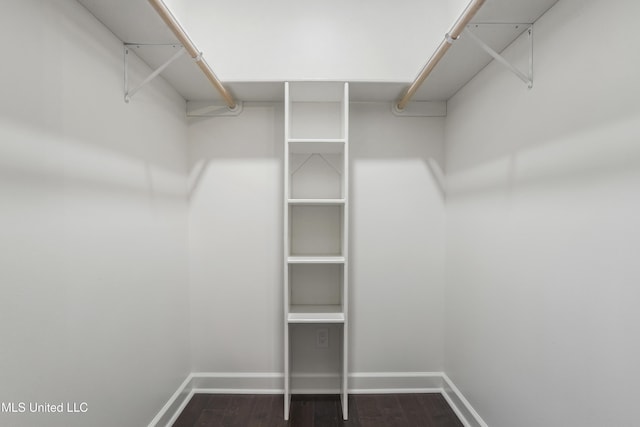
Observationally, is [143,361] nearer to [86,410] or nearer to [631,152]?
[86,410]

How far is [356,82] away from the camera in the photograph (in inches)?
72.4

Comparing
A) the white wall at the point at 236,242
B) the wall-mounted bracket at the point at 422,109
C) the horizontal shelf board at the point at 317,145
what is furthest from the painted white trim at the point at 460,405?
the wall-mounted bracket at the point at 422,109

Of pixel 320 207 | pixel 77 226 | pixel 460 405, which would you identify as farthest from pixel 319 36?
pixel 460 405

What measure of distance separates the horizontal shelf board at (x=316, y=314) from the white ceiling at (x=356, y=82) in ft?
4.86

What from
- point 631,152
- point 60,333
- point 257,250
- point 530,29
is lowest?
point 60,333

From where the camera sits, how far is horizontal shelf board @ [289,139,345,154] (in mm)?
1810

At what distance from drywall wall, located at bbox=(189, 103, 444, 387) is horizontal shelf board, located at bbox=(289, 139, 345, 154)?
19 cm

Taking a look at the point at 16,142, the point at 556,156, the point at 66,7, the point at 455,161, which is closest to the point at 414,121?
the point at 455,161

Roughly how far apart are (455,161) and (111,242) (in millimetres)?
2017

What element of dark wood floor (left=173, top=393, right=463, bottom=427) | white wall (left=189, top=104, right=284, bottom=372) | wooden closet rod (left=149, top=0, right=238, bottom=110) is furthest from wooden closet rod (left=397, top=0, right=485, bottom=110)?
dark wood floor (left=173, top=393, right=463, bottom=427)

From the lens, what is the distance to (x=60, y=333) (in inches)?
41.2

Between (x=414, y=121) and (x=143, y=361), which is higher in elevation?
(x=414, y=121)

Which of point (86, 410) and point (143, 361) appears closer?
point (86, 410)

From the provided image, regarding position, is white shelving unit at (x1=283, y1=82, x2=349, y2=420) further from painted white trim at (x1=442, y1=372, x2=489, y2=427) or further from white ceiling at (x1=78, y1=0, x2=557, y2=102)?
painted white trim at (x1=442, y1=372, x2=489, y2=427)
